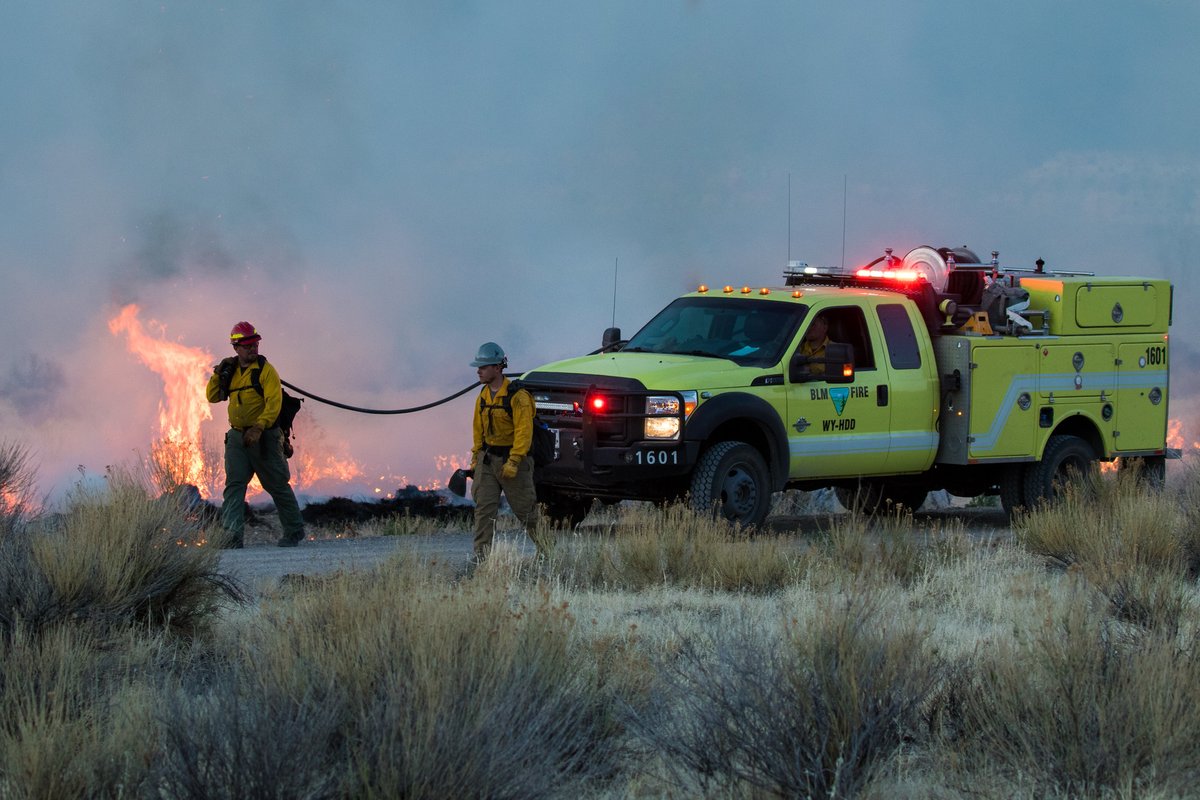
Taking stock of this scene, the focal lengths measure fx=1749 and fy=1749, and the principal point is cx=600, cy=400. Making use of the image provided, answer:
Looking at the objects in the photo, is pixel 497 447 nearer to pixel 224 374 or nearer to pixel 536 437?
pixel 536 437

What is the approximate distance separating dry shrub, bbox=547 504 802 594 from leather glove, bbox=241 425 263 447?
350 centimetres

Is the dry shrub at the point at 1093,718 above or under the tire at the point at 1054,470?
under

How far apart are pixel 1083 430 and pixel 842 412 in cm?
352

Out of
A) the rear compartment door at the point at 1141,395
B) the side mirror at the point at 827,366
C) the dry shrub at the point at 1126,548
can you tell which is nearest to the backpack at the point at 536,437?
the side mirror at the point at 827,366

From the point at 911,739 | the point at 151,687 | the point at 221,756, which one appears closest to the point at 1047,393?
the point at 911,739

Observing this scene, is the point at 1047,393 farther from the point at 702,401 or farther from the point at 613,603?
the point at 613,603

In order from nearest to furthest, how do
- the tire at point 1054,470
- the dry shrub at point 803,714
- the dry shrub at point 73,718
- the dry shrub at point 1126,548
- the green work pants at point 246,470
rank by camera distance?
the dry shrub at point 73,718, the dry shrub at point 803,714, the dry shrub at point 1126,548, the green work pants at point 246,470, the tire at point 1054,470

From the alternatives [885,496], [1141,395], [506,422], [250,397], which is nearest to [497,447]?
[506,422]

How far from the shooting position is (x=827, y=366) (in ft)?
49.2

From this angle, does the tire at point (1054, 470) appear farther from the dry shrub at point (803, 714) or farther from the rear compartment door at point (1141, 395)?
the dry shrub at point (803, 714)

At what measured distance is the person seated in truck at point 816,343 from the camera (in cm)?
1515

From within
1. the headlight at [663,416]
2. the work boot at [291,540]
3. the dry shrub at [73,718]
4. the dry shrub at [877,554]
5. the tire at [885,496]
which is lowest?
the dry shrub at [73,718]

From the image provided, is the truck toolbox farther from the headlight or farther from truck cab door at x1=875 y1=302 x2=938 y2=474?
the headlight

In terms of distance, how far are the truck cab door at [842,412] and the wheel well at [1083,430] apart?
2630 millimetres
